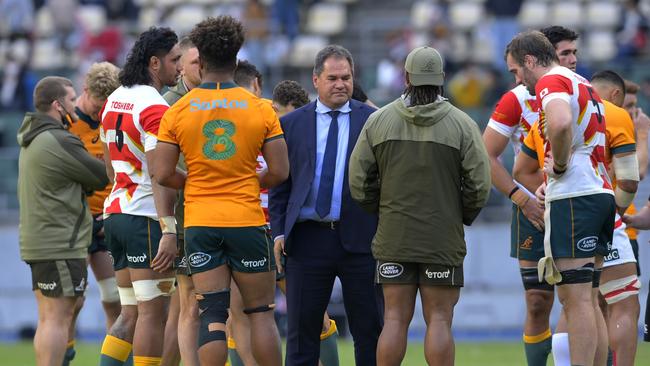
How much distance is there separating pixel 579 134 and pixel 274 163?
2088 millimetres

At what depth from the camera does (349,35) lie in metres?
23.0

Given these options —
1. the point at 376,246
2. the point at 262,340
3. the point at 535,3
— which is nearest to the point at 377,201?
the point at 376,246

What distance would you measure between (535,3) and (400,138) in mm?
15586

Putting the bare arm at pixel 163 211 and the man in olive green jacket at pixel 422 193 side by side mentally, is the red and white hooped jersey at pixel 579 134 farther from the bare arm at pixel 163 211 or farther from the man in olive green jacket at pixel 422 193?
the bare arm at pixel 163 211

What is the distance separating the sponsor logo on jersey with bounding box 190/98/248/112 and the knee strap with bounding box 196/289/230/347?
3.83ft

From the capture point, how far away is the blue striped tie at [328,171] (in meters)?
8.47

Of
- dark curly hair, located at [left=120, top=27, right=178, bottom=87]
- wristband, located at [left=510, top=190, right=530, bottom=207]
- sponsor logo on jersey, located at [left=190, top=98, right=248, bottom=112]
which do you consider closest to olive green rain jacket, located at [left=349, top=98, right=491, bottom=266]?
sponsor logo on jersey, located at [left=190, top=98, right=248, bottom=112]

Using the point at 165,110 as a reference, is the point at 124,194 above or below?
below

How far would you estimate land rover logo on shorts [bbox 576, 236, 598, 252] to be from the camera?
26.9 feet

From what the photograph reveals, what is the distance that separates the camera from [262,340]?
7.89 metres

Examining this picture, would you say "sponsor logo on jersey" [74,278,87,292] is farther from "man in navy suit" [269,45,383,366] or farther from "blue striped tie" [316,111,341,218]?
"blue striped tie" [316,111,341,218]

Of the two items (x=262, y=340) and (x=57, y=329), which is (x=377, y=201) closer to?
(x=262, y=340)

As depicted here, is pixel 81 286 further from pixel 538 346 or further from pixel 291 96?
pixel 538 346

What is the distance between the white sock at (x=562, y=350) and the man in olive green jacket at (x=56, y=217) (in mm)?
3714
